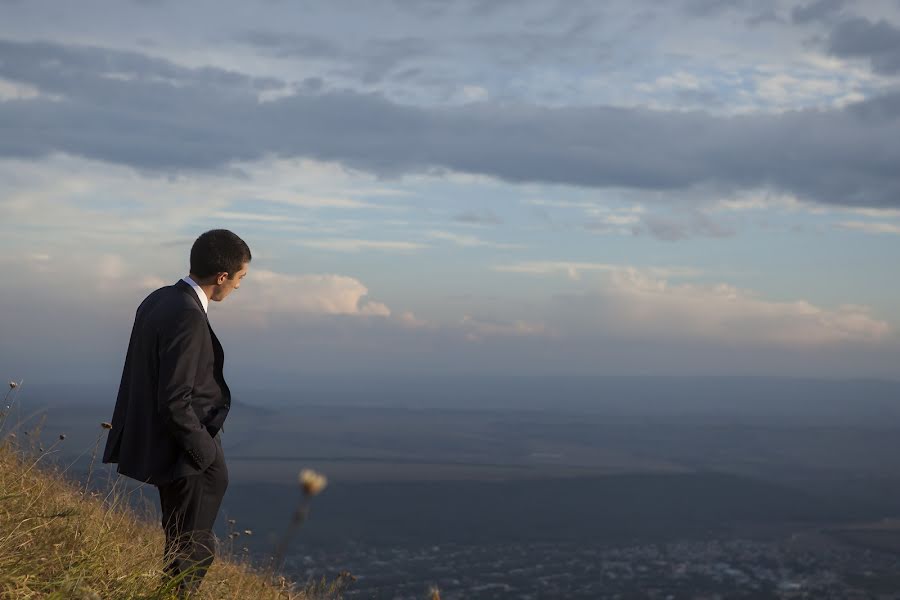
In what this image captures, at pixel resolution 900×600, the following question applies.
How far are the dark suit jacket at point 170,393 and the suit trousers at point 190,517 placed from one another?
14 centimetres

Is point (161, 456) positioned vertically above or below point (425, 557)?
above

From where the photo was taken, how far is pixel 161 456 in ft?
15.0

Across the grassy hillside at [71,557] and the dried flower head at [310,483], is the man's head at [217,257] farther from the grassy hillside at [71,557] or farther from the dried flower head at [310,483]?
the dried flower head at [310,483]

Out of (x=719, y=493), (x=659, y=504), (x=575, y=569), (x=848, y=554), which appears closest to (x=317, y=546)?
(x=575, y=569)

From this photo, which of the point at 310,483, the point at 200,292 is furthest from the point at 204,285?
the point at 310,483

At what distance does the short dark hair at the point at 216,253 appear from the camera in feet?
15.5

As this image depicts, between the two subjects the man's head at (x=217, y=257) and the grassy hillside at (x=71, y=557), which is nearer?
the grassy hillside at (x=71, y=557)

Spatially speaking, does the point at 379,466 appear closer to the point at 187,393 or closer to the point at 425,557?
the point at 425,557

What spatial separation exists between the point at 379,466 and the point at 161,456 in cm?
19185

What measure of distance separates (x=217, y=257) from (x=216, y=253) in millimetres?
21

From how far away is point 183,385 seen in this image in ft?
14.6

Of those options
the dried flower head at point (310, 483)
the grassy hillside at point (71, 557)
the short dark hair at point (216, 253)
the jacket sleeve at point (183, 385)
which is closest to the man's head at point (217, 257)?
the short dark hair at point (216, 253)

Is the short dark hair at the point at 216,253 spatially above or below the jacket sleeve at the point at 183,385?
above

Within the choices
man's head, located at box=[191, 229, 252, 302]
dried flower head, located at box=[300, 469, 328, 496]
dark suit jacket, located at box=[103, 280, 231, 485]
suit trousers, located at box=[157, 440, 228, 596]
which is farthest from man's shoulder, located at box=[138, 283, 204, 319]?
dried flower head, located at box=[300, 469, 328, 496]
